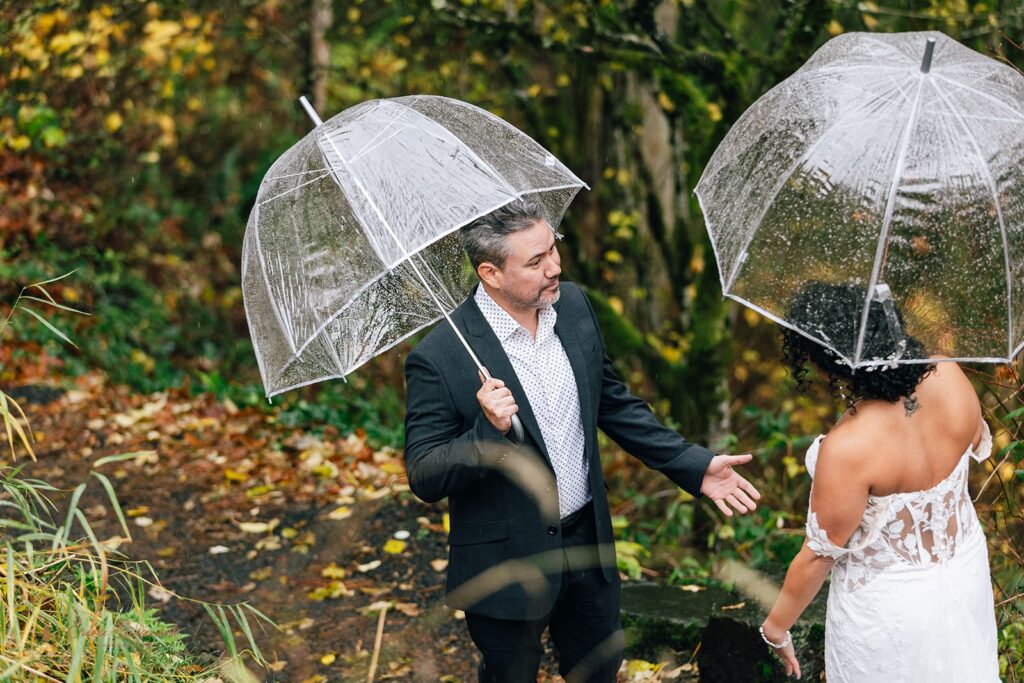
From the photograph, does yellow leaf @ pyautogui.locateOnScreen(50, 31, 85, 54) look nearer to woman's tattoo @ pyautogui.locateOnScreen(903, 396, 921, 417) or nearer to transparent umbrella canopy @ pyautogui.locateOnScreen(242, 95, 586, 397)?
transparent umbrella canopy @ pyautogui.locateOnScreen(242, 95, 586, 397)

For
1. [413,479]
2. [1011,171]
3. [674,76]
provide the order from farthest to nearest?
[674,76], [413,479], [1011,171]

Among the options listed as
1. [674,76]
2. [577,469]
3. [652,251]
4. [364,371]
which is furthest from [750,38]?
[577,469]

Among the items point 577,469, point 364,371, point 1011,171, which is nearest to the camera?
point 1011,171

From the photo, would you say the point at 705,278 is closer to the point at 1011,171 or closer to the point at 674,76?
the point at 674,76

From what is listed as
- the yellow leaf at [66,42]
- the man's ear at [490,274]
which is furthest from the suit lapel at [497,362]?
the yellow leaf at [66,42]

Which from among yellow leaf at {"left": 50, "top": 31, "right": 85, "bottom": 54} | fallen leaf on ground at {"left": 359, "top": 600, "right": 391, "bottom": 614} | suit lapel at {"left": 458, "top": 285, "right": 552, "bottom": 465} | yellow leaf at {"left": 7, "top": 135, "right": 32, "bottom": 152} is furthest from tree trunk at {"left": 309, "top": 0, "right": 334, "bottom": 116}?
suit lapel at {"left": 458, "top": 285, "right": 552, "bottom": 465}

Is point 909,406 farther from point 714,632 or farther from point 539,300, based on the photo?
point 714,632

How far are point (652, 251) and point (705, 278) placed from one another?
382 centimetres

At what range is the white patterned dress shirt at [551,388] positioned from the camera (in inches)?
124

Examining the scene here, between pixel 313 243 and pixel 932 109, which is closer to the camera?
pixel 932 109

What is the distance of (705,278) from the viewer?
6172mm

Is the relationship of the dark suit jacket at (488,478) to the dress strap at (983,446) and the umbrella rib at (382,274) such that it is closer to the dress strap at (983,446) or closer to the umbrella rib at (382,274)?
the umbrella rib at (382,274)

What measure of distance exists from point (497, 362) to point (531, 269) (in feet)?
1.00

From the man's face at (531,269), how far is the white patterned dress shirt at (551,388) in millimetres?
104
